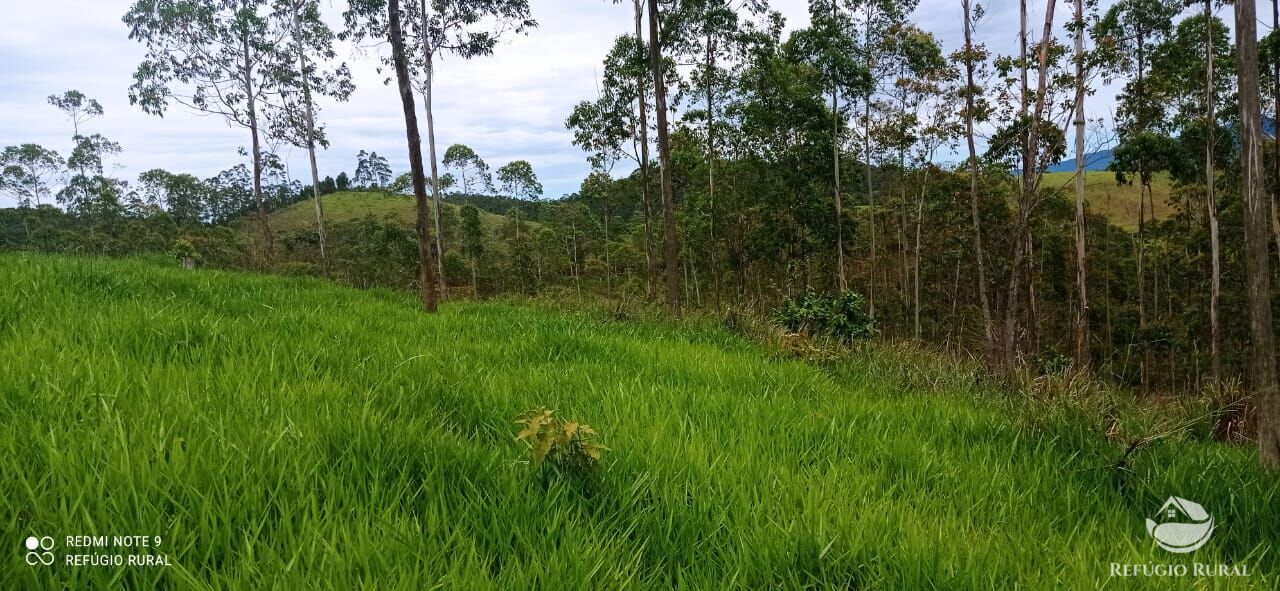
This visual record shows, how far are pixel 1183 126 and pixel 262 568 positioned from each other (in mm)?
26497

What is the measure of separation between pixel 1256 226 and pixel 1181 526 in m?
1.85

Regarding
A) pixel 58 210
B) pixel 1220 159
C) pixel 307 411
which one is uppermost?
pixel 58 210

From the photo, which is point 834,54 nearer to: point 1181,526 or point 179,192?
point 1181,526

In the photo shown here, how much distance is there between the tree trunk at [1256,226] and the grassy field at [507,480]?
0.33 metres

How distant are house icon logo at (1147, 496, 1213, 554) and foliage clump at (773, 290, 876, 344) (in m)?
7.88

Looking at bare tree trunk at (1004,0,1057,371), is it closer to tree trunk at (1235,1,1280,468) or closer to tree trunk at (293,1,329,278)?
tree trunk at (1235,1,1280,468)

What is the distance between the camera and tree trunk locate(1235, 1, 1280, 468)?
2820 mm

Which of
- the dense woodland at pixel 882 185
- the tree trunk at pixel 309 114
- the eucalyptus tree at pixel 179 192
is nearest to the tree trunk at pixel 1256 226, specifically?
the dense woodland at pixel 882 185

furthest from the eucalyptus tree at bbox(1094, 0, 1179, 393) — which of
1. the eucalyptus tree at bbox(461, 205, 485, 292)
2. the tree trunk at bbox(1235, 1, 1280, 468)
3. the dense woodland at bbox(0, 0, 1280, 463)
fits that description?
the eucalyptus tree at bbox(461, 205, 485, 292)

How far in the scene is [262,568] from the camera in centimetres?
125

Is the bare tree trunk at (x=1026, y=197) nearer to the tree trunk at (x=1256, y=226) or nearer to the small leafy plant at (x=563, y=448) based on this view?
the tree trunk at (x=1256, y=226)

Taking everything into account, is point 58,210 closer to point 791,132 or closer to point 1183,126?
point 791,132

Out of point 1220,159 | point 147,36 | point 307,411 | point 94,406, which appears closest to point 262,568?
point 307,411

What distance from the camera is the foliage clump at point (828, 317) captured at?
36.1ft
